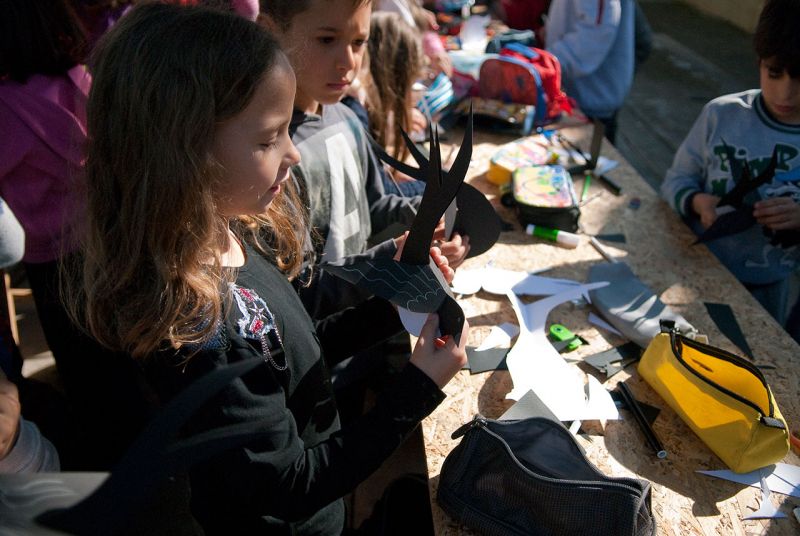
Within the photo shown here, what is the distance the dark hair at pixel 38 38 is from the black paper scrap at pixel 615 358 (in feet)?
4.79

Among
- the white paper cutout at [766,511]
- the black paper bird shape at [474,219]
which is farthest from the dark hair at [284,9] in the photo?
the white paper cutout at [766,511]

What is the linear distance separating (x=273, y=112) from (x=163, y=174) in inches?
7.6

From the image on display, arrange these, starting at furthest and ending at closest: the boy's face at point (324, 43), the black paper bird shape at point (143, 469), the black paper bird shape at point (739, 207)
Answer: the black paper bird shape at point (739, 207), the boy's face at point (324, 43), the black paper bird shape at point (143, 469)

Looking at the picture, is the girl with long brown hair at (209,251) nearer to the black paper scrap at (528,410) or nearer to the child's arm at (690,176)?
the black paper scrap at (528,410)

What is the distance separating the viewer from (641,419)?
113cm

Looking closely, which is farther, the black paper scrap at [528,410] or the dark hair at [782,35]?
the dark hair at [782,35]

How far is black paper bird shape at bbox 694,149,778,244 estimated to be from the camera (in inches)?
62.5

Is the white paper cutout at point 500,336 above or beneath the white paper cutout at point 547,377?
beneath

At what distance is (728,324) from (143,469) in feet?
4.44

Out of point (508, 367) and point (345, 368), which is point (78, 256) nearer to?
point (345, 368)

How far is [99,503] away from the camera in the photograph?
0.57 meters

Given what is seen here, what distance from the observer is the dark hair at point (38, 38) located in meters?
1.33

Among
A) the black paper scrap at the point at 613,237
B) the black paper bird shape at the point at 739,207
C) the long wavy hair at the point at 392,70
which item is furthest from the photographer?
the long wavy hair at the point at 392,70

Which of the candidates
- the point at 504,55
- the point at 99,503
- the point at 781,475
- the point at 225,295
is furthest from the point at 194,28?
the point at 504,55
